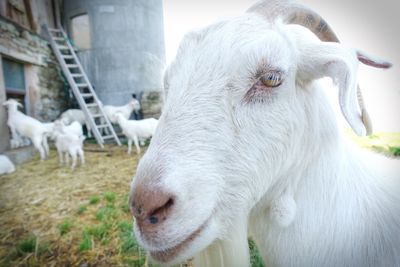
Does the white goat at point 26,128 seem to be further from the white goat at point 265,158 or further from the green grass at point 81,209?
the white goat at point 265,158

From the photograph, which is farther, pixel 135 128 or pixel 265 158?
pixel 135 128

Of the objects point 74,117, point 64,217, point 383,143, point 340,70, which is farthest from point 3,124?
point 383,143

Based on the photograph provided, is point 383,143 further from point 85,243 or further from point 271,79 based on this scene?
point 85,243

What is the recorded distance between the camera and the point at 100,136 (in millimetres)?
733

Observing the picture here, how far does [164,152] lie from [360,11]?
0.43 meters

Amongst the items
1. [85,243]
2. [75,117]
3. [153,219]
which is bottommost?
[85,243]

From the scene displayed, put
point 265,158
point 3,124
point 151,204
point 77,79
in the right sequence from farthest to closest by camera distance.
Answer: point 77,79, point 3,124, point 265,158, point 151,204

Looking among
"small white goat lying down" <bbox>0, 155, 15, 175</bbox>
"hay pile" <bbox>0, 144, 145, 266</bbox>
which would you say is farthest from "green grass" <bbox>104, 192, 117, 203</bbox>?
"small white goat lying down" <bbox>0, 155, 15, 175</bbox>

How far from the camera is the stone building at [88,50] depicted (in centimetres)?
65

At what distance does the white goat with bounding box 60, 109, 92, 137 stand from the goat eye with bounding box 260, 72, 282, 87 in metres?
0.47

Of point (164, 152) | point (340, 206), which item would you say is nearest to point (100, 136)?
point (164, 152)

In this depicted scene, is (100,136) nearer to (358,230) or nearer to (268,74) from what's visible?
(268,74)

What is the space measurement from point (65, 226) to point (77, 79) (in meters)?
0.37

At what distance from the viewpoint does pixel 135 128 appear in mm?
700
